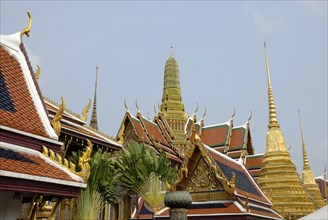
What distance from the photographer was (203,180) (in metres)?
10.6

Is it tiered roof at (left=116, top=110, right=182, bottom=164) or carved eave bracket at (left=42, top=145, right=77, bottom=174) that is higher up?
tiered roof at (left=116, top=110, right=182, bottom=164)

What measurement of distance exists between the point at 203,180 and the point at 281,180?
931 centimetres

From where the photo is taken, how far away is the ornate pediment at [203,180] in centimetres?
1037

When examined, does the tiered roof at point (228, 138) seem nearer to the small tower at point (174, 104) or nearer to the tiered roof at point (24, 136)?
the small tower at point (174, 104)

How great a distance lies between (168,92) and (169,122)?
17.2ft

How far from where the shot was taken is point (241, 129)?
32.5 m

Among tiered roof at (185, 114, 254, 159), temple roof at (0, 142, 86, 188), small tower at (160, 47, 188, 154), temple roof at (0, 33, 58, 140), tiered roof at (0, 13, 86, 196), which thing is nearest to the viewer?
temple roof at (0, 142, 86, 188)

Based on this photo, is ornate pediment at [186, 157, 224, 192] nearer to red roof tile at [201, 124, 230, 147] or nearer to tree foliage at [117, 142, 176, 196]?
tree foliage at [117, 142, 176, 196]

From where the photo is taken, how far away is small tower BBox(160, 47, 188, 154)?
107 ft

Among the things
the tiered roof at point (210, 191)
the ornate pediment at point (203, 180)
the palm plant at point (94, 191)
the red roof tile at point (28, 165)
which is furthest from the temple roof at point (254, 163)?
the red roof tile at point (28, 165)

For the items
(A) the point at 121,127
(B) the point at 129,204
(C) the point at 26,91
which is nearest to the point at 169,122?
(A) the point at 121,127

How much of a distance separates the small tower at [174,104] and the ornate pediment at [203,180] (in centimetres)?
1969

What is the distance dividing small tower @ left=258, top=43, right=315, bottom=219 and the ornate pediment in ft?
22.5

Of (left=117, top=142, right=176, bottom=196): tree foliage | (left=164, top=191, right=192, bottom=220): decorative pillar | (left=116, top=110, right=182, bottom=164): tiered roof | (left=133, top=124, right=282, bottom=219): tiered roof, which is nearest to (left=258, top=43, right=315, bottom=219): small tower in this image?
(left=117, top=142, right=176, bottom=196): tree foliage
